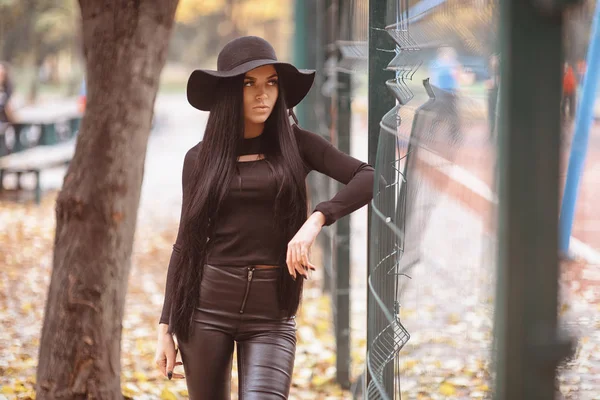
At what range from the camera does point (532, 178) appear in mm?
1491

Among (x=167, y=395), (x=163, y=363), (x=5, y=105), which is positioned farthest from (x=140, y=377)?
(x=5, y=105)

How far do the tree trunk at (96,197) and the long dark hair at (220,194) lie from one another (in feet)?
3.26

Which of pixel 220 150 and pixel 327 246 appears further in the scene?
pixel 327 246

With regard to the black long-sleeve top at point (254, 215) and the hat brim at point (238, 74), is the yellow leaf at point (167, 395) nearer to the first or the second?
the black long-sleeve top at point (254, 215)

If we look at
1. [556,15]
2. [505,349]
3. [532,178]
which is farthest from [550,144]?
→ [505,349]

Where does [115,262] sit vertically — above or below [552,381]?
below

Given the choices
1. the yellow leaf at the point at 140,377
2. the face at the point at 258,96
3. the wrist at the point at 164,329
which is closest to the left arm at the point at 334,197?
the face at the point at 258,96

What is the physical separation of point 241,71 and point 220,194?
17.9 inches

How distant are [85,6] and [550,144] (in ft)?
10.5

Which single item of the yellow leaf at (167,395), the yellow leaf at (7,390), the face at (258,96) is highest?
the face at (258,96)

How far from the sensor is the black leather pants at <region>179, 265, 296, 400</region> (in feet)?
10.8

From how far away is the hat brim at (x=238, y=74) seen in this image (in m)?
3.29

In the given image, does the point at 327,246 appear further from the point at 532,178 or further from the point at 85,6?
the point at 532,178

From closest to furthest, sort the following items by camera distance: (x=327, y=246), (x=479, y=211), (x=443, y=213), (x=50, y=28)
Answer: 1. (x=479, y=211)
2. (x=443, y=213)
3. (x=327, y=246)
4. (x=50, y=28)
